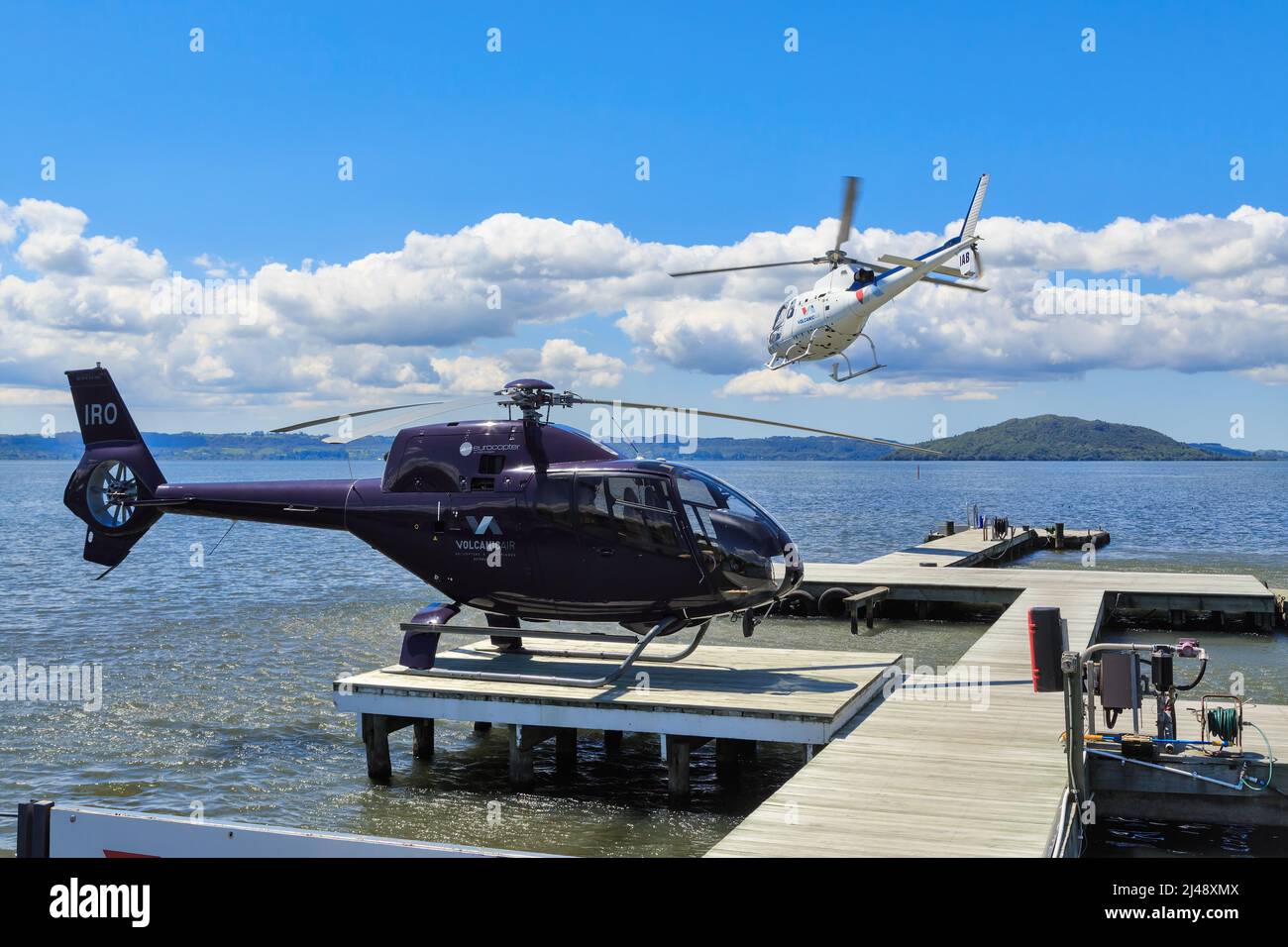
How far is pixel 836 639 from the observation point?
80.4 feet

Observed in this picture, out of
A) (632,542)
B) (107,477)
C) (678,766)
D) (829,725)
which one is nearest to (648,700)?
(678,766)

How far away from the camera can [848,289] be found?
1430 inches

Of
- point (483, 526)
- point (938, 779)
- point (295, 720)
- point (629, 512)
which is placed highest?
point (629, 512)

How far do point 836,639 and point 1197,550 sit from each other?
32961mm

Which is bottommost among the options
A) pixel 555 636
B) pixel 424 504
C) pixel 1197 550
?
pixel 1197 550

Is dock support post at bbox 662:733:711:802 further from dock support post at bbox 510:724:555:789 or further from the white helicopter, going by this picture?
the white helicopter

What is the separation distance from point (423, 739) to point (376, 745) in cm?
118

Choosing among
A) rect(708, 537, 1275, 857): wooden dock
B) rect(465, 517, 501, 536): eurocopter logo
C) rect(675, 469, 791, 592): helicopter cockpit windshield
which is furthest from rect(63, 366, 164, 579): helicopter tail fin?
rect(708, 537, 1275, 857): wooden dock

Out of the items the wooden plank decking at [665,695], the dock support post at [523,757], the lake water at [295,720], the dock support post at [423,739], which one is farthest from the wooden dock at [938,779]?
the dock support post at [423,739]

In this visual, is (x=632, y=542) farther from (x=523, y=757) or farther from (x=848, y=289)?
(x=848, y=289)

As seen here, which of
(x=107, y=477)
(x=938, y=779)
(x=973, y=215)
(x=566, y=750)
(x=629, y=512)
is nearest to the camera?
(x=938, y=779)

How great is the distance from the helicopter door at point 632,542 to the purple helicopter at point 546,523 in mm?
14
